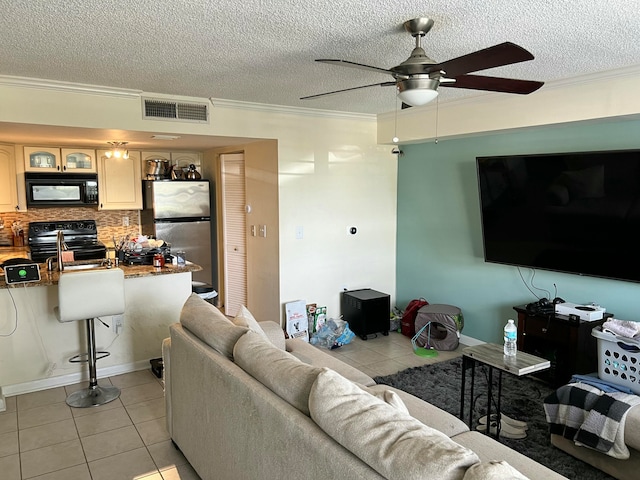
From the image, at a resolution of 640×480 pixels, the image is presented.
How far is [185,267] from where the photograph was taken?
436 centimetres

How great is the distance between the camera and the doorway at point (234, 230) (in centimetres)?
581

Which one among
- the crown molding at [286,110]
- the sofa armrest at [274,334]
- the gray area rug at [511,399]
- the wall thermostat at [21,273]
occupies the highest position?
the crown molding at [286,110]

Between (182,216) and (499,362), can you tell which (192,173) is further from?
(499,362)

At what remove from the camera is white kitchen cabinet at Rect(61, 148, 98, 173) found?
575 cm

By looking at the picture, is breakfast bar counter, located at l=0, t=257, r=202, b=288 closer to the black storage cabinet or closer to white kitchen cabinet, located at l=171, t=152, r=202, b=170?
the black storage cabinet

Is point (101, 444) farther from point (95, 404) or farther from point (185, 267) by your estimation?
point (185, 267)

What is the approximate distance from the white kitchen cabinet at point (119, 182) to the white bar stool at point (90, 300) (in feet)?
8.92

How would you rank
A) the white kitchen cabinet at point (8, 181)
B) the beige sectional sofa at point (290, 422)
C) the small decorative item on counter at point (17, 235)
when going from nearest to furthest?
the beige sectional sofa at point (290, 422) → the white kitchen cabinet at point (8, 181) → the small decorative item on counter at point (17, 235)

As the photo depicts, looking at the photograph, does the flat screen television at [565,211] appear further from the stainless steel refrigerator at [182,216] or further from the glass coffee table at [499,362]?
Answer: the stainless steel refrigerator at [182,216]

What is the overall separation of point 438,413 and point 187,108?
3333 mm

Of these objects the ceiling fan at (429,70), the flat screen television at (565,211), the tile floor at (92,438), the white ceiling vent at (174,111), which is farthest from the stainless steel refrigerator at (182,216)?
the ceiling fan at (429,70)

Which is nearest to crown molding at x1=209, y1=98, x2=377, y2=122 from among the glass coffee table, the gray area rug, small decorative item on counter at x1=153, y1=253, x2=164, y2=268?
small decorative item on counter at x1=153, y1=253, x2=164, y2=268

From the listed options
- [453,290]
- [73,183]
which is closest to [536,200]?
[453,290]

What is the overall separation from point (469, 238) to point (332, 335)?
173 centimetres
